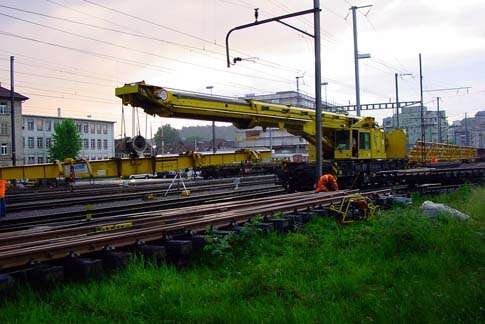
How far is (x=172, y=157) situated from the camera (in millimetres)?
20203

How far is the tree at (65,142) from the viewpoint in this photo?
85938 millimetres

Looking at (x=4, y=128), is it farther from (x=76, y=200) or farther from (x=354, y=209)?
(x=354, y=209)

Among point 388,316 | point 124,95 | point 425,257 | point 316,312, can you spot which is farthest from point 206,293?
point 124,95

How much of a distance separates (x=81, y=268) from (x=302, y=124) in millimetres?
14092

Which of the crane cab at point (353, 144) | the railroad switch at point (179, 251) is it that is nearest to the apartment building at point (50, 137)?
the crane cab at point (353, 144)

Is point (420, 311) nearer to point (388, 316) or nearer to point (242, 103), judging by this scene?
point (388, 316)

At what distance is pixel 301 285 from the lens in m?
6.85

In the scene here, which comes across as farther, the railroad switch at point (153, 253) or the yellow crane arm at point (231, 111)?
the yellow crane arm at point (231, 111)

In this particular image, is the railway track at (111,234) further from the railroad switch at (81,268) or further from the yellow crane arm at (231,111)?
the yellow crane arm at (231,111)

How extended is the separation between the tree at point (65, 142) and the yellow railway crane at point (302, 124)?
69.8 m

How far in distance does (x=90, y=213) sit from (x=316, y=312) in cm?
1193

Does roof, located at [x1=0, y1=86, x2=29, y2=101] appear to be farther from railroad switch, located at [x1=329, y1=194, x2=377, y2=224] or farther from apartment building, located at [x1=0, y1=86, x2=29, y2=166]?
railroad switch, located at [x1=329, y1=194, x2=377, y2=224]

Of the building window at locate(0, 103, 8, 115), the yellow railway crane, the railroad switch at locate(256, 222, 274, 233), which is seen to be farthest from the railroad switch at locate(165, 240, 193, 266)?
the building window at locate(0, 103, 8, 115)

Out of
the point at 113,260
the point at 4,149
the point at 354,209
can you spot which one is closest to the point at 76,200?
the point at 354,209
